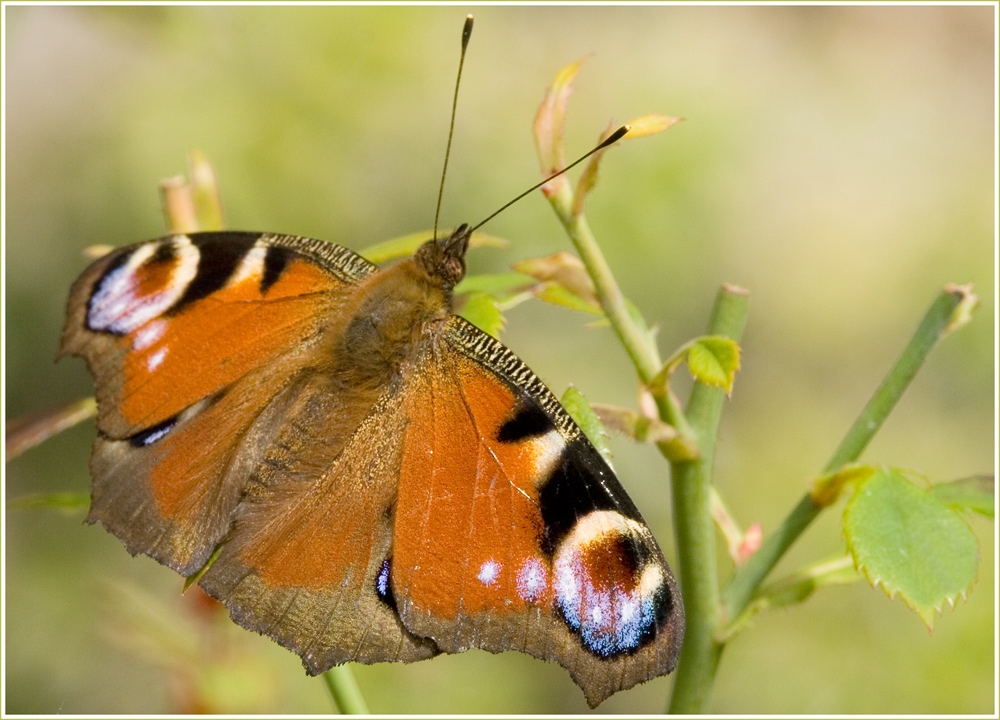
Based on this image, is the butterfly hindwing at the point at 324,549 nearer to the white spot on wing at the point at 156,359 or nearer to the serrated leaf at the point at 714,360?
the white spot on wing at the point at 156,359

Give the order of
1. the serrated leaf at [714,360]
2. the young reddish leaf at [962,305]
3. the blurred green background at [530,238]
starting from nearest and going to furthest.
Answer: the serrated leaf at [714,360]
the young reddish leaf at [962,305]
the blurred green background at [530,238]

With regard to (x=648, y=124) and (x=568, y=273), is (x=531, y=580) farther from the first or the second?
(x=648, y=124)

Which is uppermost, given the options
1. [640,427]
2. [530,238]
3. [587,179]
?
[587,179]

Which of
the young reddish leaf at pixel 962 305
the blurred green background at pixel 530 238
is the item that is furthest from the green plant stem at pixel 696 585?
the blurred green background at pixel 530 238

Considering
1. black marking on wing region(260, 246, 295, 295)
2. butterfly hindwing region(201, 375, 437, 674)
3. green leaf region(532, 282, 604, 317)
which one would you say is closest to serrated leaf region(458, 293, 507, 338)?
green leaf region(532, 282, 604, 317)

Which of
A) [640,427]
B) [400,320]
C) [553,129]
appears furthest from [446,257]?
[640,427]

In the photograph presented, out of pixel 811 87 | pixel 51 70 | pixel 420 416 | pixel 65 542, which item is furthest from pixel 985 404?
pixel 51 70
